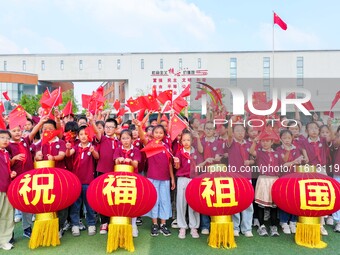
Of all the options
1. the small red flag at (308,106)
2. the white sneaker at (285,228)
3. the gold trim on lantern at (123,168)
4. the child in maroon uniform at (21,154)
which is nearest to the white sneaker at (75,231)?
the child in maroon uniform at (21,154)

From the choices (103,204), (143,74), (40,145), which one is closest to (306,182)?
(103,204)

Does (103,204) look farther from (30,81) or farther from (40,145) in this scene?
(30,81)

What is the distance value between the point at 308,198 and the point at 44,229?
298 centimetres

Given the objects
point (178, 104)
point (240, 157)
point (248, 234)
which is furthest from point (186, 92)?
point (248, 234)

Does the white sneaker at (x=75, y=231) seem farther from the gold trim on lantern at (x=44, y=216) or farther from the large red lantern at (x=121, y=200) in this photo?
the large red lantern at (x=121, y=200)

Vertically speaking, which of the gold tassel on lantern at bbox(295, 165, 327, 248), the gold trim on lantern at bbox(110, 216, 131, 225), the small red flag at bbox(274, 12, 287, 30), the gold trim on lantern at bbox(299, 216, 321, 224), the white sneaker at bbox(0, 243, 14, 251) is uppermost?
the small red flag at bbox(274, 12, 287, 30)

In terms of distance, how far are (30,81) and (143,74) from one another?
13.8 metres

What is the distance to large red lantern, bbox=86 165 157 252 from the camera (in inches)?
151

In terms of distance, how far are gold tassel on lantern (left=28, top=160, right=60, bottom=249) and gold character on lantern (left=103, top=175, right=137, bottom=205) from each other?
2.51 ft

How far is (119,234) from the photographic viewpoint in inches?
157

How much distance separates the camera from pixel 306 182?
13.1ft

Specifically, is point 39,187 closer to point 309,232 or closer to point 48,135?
point 48,135

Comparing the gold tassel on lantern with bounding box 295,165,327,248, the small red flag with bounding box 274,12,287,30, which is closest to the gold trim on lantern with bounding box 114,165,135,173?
the gold tassel on lantern with bounding box 295,165,327,248

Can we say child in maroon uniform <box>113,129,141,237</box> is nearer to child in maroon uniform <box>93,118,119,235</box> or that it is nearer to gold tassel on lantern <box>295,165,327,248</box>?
child in maroon uniform <box>93,118,119,235</box>
